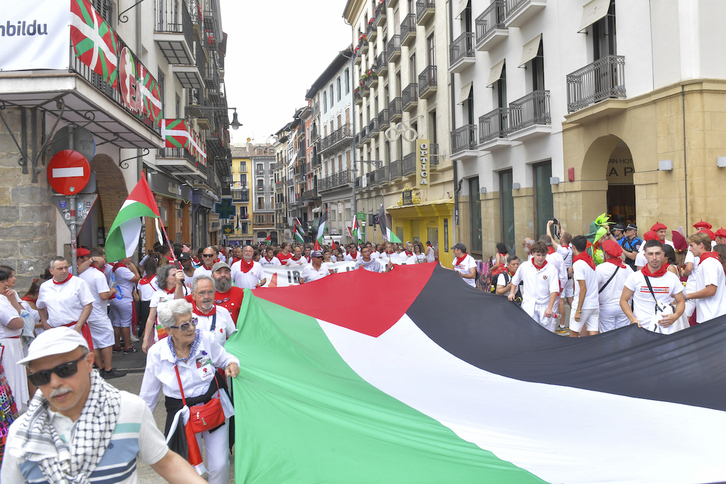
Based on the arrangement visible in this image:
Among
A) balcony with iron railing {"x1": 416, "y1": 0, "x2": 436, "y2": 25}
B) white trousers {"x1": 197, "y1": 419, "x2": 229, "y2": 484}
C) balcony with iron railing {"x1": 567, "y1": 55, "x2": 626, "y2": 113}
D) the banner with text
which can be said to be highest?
balcony with iron railing {"x1": 416, "y1": 0, "x2": 436, "y2": 25}

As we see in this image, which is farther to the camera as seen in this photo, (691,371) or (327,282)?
(327,282)

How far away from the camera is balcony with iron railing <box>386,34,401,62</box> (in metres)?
31.2

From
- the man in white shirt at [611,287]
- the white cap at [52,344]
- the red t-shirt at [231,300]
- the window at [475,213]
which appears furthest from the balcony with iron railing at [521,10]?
the white cap at [52,344]

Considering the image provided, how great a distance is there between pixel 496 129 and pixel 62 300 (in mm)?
15890

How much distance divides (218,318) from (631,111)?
1145 centimetres

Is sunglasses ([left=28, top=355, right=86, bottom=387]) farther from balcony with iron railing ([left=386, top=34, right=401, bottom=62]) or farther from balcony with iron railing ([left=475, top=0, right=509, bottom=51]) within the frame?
balcony with iron railing ([left=386, top=34, right=401, bottom=62])

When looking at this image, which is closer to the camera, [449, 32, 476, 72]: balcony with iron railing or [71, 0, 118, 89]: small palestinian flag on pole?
[71, 0, 118, 89]: small palestinian flag on pole

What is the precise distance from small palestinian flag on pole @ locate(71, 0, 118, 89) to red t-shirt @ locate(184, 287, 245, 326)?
14.9ft

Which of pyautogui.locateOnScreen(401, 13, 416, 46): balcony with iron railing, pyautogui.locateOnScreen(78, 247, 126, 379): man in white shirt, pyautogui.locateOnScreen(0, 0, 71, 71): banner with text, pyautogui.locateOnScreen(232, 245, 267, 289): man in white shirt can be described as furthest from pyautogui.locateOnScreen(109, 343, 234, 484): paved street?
pyautogui.locateOnScreen(401, 13, 416, 46): balcony with iron railing

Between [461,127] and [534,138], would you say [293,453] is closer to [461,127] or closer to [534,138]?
[534,138]

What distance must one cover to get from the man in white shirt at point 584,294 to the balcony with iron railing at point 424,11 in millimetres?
20964

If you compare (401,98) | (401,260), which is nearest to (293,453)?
(401,260)

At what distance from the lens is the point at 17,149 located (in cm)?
858

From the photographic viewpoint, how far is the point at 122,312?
980 cm
